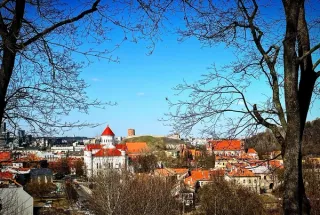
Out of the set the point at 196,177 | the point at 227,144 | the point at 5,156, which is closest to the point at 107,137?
the point at 196,177

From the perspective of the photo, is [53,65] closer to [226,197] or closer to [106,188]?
[106,188]

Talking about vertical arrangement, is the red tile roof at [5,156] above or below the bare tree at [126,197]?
above

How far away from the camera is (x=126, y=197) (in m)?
15.1

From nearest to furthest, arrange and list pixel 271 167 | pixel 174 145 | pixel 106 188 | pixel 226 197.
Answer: pixel 271 167 → pixel 106 188 → pixel 226 197 → pixel 174 145

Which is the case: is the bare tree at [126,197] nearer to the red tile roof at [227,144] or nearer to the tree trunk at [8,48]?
the red tile roof at [227,144]

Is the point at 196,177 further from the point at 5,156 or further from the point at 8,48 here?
the point at 8,48

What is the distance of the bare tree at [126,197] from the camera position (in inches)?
567

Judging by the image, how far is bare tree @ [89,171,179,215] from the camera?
1441 cm

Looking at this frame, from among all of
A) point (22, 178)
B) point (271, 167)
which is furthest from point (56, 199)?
point (271, 167)

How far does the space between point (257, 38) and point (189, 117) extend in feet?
3.41

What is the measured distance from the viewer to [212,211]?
23.0 meters

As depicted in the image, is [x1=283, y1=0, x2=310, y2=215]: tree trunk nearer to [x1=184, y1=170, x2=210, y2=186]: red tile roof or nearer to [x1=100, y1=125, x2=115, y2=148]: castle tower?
[x1=184, y1=170, x2=210, y2=186]: red tile roof

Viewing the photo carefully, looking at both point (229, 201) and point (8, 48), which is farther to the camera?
point (229, 201)

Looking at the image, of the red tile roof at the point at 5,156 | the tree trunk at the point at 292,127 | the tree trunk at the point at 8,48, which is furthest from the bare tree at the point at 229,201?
the tree trunk at the point at 8,48
